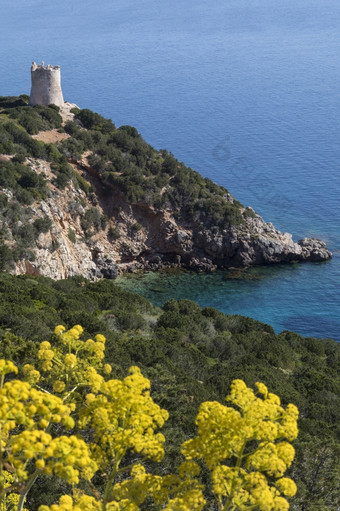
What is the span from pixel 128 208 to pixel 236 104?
64.7 meters

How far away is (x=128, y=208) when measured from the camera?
54812 millimetres

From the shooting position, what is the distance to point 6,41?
531 feet

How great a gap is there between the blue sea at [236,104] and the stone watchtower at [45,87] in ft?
67.4

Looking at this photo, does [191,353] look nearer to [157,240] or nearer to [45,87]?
[157,240]

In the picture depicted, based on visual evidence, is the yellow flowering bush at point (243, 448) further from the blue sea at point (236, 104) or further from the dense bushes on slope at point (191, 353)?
the blue sea at point (236, 104)

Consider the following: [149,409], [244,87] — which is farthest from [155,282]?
[244,87]

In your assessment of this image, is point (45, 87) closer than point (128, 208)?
No

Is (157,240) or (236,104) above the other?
(236,104)

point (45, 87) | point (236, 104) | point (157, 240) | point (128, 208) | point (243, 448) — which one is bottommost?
→ point (157, 240)

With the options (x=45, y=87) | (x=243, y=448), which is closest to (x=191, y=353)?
(x=243, y=448)

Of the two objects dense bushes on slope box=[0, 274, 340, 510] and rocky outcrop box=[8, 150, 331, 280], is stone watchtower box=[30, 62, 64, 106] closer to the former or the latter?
rocky outcrop box=[8, 150, 331, 280]

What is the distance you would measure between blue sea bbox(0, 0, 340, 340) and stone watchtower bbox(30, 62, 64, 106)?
67.4ft

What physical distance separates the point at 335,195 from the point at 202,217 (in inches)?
950

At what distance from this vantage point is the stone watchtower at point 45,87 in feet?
191
